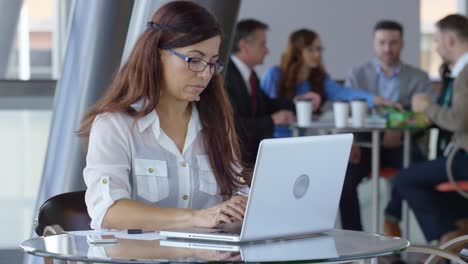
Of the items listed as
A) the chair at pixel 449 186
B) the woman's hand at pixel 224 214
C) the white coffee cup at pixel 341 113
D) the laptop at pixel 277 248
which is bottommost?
the chair at pixel 449 186

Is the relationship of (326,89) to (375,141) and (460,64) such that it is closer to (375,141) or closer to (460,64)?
(375,141)

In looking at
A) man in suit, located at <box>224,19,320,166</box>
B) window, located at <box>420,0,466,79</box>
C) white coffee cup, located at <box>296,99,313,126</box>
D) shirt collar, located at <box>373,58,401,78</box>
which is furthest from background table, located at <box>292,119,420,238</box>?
window, located at <box>420,0,466,79</box>

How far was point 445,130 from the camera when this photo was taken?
595 cm

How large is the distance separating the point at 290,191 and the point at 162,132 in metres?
0.63

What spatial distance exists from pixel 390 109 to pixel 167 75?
11.3 ft

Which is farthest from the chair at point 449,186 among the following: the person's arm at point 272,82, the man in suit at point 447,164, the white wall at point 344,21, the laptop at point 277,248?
the white wall at point 344,21

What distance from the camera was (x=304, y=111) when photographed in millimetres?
6051

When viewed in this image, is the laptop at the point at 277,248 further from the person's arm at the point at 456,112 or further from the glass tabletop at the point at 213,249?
the person's arm at the point at 456,112

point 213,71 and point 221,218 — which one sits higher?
point 213,71

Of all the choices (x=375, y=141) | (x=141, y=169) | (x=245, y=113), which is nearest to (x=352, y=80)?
(x=375, y=141)

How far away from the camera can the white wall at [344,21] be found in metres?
9.83

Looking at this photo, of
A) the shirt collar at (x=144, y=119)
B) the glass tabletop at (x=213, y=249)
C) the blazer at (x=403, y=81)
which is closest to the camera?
the glass tabletop at (x=213, y=249)

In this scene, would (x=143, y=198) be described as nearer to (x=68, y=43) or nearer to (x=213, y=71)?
(x=213, y=71)

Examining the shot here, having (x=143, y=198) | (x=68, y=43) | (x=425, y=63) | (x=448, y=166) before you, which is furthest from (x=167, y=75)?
(x=425, y=63)
